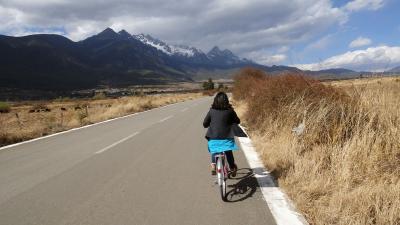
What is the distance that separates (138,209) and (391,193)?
3.35 m

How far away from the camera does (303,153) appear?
8.89 metres

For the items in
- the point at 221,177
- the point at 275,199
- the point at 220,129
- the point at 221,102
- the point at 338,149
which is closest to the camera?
the point at 275,199

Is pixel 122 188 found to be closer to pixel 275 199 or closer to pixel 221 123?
pixel 221 123

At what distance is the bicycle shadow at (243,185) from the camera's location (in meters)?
6.69

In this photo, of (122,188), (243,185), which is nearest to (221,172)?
(243,185)

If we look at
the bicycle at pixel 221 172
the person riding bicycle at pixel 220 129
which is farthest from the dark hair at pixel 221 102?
the bicycle at pixel 221 172

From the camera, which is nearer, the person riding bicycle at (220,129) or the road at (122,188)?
the road at (122,188)

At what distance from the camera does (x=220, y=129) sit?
7.02 meters

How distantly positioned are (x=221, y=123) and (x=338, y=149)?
2.42 m

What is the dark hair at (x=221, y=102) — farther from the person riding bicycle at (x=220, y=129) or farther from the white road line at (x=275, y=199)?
the white road line at (x=275, y=199)

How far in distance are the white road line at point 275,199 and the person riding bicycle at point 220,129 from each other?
0.81 metres

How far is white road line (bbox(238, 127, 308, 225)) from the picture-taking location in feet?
17.6

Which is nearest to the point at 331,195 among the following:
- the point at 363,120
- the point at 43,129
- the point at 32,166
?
the point at 363,120

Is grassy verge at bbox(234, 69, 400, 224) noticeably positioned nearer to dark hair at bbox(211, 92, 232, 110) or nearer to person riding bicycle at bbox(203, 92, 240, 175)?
person riding bicycle at bbox(203, 92, 240, 175)
